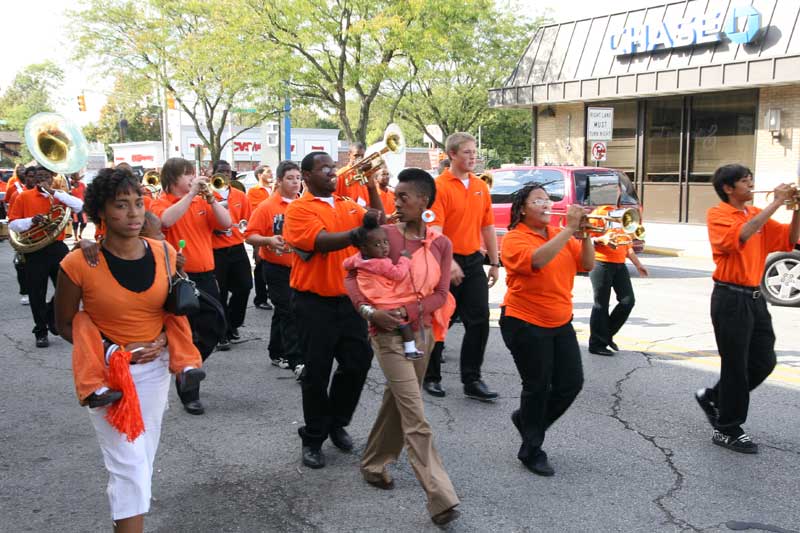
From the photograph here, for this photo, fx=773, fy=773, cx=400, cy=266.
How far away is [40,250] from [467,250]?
472 cm

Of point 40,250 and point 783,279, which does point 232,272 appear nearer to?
point 40,250

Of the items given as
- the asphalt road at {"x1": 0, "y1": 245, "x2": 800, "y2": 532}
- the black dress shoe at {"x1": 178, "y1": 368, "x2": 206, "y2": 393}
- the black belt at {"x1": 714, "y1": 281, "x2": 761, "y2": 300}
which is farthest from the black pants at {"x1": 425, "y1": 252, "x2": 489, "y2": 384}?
the black dress shoe at {"x1": 178, "y1": 368, "x2": 206, "y2": 393}

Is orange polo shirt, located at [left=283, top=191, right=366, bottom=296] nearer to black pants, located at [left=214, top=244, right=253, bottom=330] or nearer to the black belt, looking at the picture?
the black belt

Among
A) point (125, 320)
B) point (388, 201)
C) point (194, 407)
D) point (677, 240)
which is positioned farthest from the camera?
point (677, 240)

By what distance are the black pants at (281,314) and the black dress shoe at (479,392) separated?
5.13 feet

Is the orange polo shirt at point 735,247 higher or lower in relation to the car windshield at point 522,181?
lower

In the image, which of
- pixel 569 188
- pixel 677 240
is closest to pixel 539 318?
pixel 569 188

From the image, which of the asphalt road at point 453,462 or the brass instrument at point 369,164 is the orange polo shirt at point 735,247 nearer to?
the asphalt road at point 453,462

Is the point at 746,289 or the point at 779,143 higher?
the point at 779,143

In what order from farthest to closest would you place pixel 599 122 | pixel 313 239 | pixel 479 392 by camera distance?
pixel 599 122 < pixel 479 392 < pixel 313 239

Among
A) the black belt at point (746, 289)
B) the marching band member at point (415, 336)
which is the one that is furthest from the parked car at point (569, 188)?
→ the marching band member at point (415, 336)

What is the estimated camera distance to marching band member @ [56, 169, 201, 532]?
317 cm

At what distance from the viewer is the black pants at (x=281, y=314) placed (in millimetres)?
6770

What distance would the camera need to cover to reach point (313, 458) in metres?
4.62
